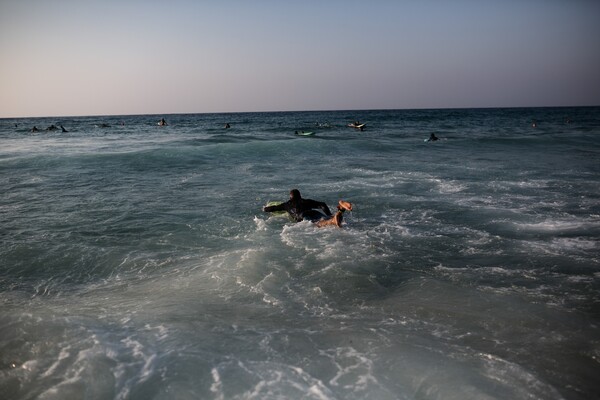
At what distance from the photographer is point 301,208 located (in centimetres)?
955

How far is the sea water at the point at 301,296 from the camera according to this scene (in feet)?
12.5

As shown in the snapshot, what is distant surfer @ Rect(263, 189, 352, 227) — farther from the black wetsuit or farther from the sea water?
the sea water

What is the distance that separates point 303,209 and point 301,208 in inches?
2.3

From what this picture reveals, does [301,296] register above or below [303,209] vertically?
below

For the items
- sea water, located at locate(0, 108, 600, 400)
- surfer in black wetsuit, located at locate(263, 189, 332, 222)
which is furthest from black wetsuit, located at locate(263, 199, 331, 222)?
sea water, located at locate(0, 108, 600, 400)

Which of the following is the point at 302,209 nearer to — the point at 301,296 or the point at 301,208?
the point at 301,208

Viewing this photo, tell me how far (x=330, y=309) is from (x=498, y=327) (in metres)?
2.16

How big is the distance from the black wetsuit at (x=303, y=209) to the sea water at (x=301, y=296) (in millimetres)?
379

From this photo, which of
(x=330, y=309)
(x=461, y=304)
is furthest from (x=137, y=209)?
(x=461, y=304)

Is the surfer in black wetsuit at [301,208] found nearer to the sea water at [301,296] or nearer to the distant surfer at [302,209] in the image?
the distant surfer at [302,209]

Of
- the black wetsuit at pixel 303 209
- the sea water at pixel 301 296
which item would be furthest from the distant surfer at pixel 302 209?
the sea water at pixel 301 296

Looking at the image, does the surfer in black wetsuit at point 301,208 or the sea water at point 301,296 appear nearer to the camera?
the sea water at point 301,296

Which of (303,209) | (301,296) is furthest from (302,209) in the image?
(301,296)

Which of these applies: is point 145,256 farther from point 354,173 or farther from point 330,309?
point 354,173
